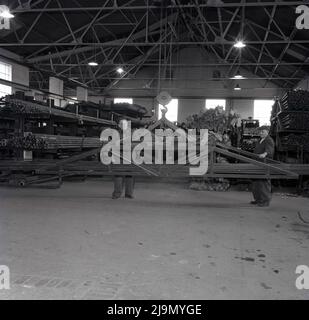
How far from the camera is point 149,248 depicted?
3875mm

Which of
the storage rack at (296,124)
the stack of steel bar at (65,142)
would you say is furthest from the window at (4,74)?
the storage rack at (296,124)

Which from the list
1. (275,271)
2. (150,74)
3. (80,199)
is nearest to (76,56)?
(150,74)

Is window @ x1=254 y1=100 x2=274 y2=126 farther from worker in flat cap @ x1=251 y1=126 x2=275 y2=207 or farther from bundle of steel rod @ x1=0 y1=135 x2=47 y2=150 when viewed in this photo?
bundle of steel rod @ x1=0 y1=135 x2=47 y2=150

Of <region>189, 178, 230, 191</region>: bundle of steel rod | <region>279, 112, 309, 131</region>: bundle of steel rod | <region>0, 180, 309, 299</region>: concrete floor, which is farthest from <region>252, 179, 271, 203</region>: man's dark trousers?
<region>279, 112, 309, 131</region>: bundle of steel rod

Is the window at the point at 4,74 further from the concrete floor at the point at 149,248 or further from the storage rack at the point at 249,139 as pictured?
the storage rack at the point at 249,139

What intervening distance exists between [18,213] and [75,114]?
16.7 ft

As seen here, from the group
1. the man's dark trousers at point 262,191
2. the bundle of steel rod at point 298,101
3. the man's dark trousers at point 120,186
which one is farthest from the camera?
the bundle of steel rod at point 298,101

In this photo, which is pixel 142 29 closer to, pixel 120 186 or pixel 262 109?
pixel 262 109

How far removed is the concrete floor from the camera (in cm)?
284

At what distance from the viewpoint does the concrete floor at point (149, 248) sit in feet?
9.33

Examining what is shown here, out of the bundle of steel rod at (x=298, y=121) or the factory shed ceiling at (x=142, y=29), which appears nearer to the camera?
the bundle of steel rod at (x=298, y=121)

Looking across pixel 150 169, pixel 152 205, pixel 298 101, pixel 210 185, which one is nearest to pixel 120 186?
pixel 152 205
